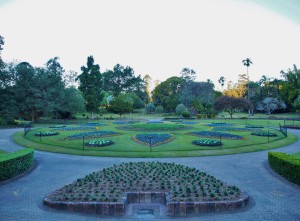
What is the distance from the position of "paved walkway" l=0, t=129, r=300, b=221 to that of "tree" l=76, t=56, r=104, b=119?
37.0m

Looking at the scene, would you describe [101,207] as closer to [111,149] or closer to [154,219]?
[154,219]

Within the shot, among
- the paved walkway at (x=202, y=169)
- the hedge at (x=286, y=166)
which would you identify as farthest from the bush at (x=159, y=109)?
the hedge at (x=286, y=166)

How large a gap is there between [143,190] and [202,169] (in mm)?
5573

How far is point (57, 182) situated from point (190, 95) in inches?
2719

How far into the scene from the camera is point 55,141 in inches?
921

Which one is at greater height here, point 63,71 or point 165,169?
point 63,71

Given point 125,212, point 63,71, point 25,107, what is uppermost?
point 63,71

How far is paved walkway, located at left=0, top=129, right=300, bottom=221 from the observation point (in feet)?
26.6

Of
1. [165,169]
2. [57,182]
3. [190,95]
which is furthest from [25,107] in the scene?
[190,95]

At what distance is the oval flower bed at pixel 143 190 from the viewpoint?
8.56m

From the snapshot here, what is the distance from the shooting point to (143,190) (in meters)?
9.78

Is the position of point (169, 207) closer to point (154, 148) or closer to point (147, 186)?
point (147, 186)

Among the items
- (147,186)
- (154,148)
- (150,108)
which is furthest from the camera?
(150,108)

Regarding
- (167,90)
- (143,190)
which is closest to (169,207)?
(143,190)
